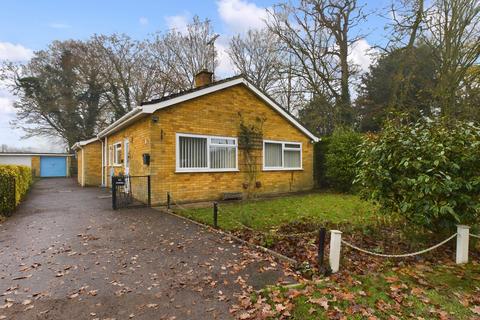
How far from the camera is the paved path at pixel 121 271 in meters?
3.37

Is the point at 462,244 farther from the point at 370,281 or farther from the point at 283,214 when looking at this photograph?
the point at 283,214

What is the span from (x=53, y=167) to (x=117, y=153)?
20474 millimetres

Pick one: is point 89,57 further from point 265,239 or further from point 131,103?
point 265,239

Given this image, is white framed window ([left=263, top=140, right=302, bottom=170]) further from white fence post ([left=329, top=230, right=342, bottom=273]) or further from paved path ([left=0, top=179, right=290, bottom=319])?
white fence post ([left=329, top=230, right=342, bottom=273])

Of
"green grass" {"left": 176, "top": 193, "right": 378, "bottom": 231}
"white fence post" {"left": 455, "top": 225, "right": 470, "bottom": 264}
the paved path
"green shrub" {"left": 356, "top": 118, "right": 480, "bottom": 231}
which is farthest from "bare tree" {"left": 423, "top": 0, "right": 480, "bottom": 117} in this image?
the paved path

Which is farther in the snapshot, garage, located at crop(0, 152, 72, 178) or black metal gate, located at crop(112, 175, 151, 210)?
garage, located at crop(0, 152, 72, 178)

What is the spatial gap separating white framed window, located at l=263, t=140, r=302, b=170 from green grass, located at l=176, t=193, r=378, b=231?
10.5ft

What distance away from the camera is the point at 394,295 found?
11.9 feet

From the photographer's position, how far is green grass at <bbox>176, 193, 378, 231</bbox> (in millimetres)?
7145

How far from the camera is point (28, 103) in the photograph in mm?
27250

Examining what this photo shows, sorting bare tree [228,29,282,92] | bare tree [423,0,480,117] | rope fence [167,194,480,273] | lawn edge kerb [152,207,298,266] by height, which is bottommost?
lawn edge kerb [152,207,298,266]

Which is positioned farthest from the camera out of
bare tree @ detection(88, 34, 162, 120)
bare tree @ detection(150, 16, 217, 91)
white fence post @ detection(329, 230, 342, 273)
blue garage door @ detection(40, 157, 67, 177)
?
blue garage door @ detection(40, 157, 67, 177)

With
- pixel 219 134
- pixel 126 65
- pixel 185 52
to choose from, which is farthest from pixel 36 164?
pixel 219 134

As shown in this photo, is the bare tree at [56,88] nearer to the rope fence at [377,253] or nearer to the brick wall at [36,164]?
the brick wall at [36,164]
